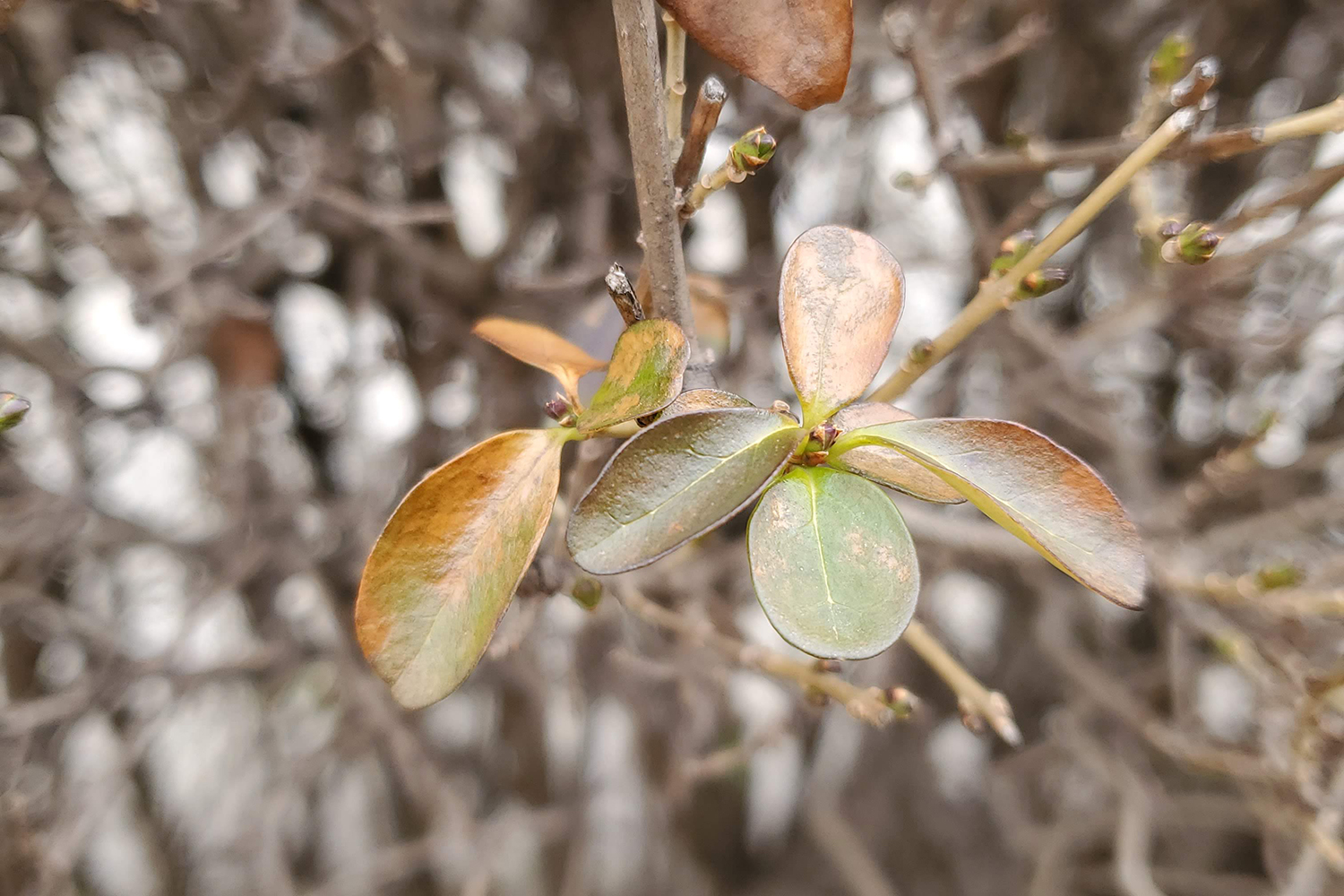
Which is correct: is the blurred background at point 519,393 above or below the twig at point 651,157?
below

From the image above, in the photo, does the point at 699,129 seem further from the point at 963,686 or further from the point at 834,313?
the point at 963,686

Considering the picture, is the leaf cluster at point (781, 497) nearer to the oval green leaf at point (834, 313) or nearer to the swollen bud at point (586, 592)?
the oval green leaf at point (834, 313)

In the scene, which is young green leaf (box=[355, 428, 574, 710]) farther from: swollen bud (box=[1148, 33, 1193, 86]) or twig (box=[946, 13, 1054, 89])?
twig (box=[946, 13, 1054, 89])

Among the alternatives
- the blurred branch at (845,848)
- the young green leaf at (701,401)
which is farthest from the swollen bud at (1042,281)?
the blurred branch at (845,848)

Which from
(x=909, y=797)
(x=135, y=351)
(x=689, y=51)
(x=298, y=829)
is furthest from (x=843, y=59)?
(x=909, y=797)

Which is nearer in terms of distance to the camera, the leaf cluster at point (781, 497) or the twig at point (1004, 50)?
the leaf cluster at point (781, 497)

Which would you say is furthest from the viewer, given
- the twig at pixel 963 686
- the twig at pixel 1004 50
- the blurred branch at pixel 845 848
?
the blurred branch at pixel 845 848
